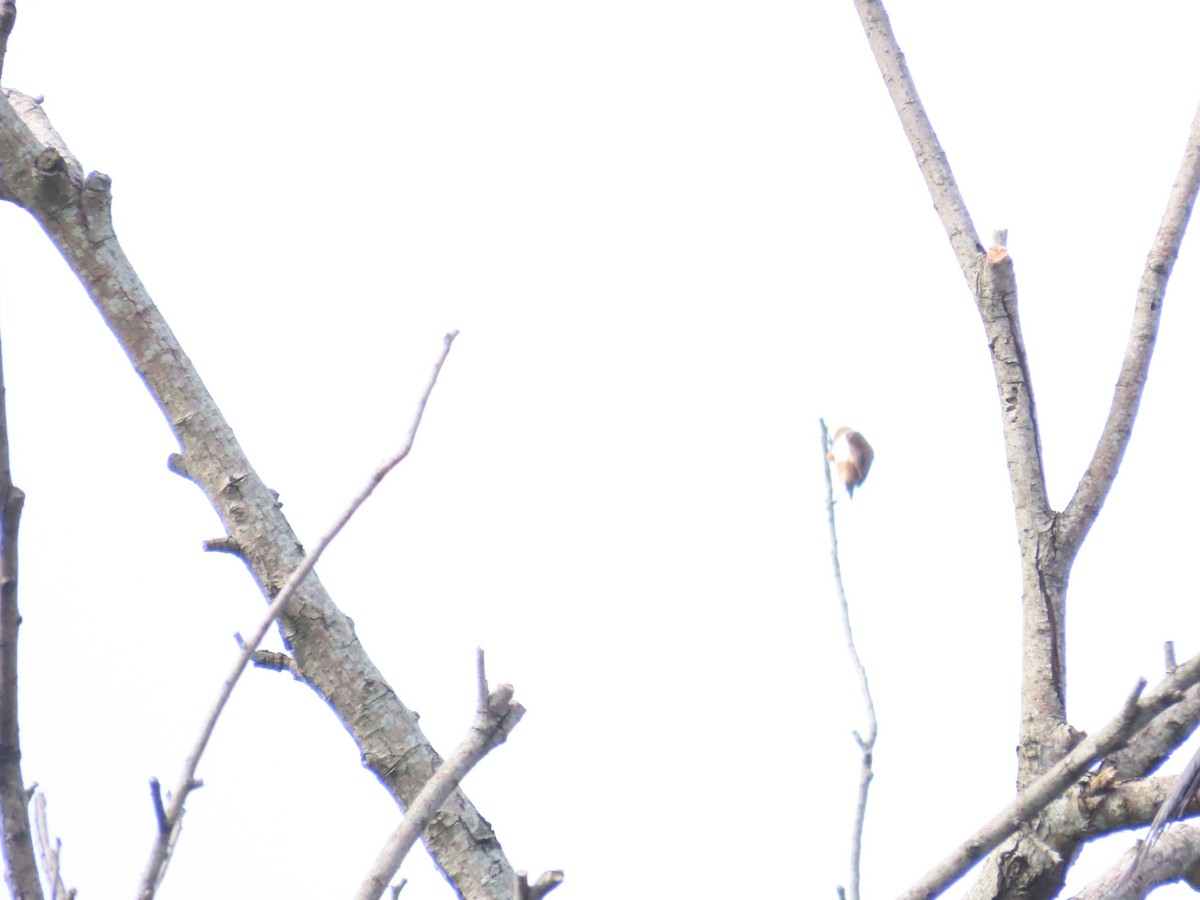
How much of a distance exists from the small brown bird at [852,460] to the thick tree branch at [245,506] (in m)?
0.92

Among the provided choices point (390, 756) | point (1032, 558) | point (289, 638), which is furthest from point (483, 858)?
point (1032, 558)

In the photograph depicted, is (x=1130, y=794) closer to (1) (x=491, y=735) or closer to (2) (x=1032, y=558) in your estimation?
(2) (x=1032, y=558)

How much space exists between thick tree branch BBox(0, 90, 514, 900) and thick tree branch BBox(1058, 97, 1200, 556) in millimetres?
1099

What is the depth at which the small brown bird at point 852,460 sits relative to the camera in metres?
2.10

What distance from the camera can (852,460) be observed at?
2.10 meters

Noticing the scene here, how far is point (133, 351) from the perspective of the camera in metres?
1.67

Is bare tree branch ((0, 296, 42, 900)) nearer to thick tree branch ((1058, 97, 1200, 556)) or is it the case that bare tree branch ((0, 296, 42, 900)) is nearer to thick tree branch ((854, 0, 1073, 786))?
thick tree branch ((854, 0, 1073, 786))

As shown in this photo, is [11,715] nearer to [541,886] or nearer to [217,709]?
[217,709]

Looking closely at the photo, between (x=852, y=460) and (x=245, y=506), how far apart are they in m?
1.09

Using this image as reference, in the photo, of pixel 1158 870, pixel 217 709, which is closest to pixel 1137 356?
pixel 1158 870

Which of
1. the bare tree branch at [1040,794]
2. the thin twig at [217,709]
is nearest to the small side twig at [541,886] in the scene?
the thin twig at [217,709]

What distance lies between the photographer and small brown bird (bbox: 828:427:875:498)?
210cm

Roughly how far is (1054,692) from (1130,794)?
0.28 m

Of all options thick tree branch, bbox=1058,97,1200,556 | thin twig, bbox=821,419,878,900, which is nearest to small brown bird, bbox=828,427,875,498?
thick tree branch, bbox=1058,97,1200,556
